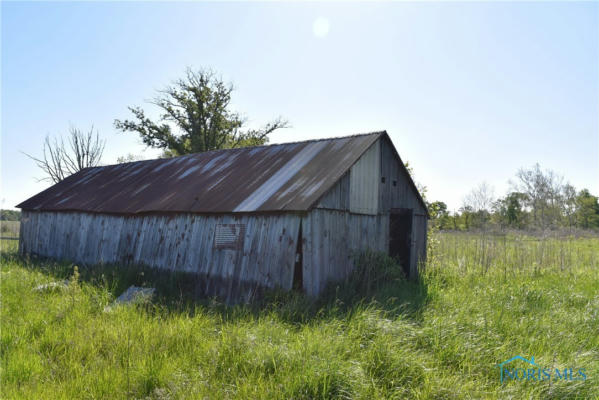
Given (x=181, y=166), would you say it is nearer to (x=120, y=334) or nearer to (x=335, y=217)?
(x=335, y=217)

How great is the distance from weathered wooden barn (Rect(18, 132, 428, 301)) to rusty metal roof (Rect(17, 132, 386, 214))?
50 mm

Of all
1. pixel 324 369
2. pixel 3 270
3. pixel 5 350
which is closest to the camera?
pixel 324 369

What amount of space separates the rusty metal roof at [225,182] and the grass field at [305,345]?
2.55 metres

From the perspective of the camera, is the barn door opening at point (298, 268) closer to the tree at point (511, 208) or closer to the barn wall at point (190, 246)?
the barn wall at point (190, 246)

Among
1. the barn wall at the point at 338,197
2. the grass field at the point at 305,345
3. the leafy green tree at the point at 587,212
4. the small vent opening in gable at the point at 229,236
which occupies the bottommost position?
the grass field at the point at 305,345

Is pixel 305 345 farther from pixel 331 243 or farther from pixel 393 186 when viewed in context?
pixel 393 186

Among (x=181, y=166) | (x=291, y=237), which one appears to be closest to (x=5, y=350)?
(x=291, y=237)

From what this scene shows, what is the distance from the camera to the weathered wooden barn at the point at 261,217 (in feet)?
28.4

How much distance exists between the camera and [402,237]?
11969 mm

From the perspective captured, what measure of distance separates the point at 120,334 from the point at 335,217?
520 cm

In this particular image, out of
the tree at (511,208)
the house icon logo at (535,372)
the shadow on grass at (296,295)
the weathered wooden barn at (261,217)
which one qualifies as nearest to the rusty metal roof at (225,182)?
the weathered wooden barn at (261,217)

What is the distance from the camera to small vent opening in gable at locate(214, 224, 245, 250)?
9.41m

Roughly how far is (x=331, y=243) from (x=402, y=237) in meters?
3.96

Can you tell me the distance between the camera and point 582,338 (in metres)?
5.86
